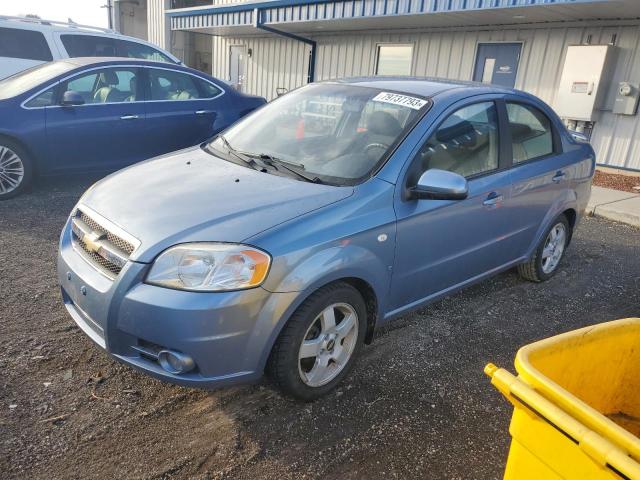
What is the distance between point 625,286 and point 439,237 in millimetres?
2584

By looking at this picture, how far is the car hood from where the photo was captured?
2406 millimetres

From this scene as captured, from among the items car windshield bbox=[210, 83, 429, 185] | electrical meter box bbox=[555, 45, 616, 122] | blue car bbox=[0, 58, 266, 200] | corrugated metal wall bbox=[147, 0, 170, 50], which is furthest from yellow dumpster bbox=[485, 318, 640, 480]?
corrugated metal wall bbox=[147, 0, 170, 50]

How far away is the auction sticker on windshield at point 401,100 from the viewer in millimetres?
3244

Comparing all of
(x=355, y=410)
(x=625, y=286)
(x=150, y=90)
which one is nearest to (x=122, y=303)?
(x=355, y=410)

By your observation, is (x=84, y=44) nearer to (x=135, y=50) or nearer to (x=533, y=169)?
(x=135, y=50)

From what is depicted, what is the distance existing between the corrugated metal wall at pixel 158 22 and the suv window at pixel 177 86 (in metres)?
14.0

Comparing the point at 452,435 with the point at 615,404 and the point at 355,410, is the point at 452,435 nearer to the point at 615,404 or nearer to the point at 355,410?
the point at 355,410

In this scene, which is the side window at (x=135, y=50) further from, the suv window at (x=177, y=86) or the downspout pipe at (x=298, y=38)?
the downspout pipe at (x=298, y=38)

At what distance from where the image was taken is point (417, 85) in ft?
11.7

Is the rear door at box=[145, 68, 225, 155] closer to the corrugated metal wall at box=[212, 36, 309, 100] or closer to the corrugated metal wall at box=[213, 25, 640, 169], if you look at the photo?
the corrugated metal wall at box=[213, 25, 640, 169]

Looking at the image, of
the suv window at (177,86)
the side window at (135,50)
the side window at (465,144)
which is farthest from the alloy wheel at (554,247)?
the side window at (135,50)

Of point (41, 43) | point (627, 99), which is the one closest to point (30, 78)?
point (41, 43)

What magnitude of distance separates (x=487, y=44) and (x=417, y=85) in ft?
24.2

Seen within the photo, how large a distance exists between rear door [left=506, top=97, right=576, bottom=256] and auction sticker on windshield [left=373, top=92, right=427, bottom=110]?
0.95 metres
